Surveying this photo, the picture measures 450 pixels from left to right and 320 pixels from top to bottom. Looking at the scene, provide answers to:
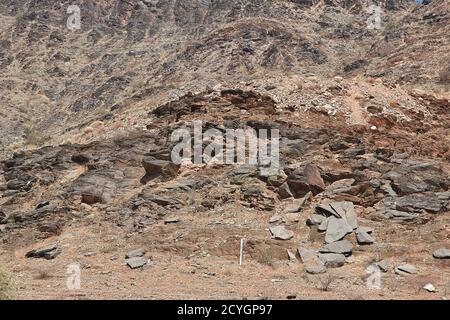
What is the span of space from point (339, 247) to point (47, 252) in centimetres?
663

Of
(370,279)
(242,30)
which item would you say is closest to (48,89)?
(242,30)

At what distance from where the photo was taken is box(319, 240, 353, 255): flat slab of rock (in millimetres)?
11203

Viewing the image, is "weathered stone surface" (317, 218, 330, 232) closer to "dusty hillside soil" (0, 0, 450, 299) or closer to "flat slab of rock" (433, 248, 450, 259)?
"dusty hillside soil" (0, 0, 450, 299)

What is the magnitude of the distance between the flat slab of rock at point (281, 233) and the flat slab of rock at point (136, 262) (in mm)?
2899

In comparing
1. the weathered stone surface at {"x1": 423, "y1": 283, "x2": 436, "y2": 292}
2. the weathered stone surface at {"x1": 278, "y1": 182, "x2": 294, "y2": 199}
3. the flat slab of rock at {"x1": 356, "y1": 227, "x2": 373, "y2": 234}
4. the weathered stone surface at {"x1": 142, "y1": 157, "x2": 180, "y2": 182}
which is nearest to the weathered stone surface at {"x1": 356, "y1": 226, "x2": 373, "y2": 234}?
the flat slab of rock at {"x1": 356, "y1": 227, "x2": 373, "y2": 234}

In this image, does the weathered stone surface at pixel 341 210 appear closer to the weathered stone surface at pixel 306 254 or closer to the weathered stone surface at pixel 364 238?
the weathered stone surface at pixel 364 238

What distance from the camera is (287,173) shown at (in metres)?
14.3

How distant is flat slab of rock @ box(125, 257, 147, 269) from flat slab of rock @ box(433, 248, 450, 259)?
5878mm

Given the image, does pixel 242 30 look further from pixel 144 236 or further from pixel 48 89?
pixel 144 236

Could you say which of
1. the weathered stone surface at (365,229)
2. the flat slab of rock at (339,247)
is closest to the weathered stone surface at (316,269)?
the flat slab of rock at (339,247)

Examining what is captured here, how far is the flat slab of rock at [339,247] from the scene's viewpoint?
1120 centimetres

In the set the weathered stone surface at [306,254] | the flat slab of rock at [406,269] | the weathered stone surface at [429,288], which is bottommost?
the weathered stone surface at [429,288]
